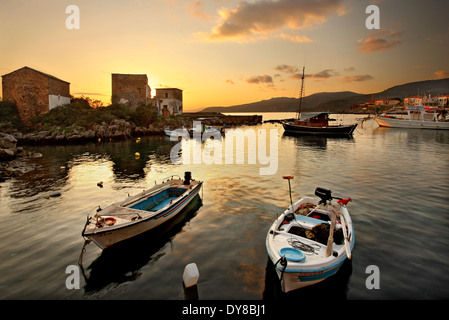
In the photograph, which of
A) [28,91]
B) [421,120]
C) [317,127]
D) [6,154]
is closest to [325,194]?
[6,154]

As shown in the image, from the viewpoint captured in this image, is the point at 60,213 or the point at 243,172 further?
the point at 243,172

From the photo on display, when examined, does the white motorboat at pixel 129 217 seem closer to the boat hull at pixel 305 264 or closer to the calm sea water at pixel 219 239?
the calm sea water at pixel 219 239

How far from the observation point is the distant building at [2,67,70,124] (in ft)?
158

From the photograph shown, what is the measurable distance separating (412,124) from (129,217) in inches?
3592

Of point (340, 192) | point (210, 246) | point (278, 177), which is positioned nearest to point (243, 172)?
point (278, 177)

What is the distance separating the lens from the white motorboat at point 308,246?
272 inches

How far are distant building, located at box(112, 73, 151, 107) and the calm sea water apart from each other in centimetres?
4953

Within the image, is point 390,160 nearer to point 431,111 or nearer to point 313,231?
point 313,231

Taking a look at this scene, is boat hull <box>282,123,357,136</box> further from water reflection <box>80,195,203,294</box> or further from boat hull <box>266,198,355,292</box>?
boat hull <box>266,198,355,292</box>

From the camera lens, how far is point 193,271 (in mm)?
7742

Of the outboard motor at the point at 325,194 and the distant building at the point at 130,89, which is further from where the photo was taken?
the distant building at the point at 130,89

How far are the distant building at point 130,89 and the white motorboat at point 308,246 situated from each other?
66843mm

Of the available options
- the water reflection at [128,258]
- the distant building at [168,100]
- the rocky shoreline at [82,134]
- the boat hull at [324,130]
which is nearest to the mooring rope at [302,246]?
the water reflection at [128,258]
